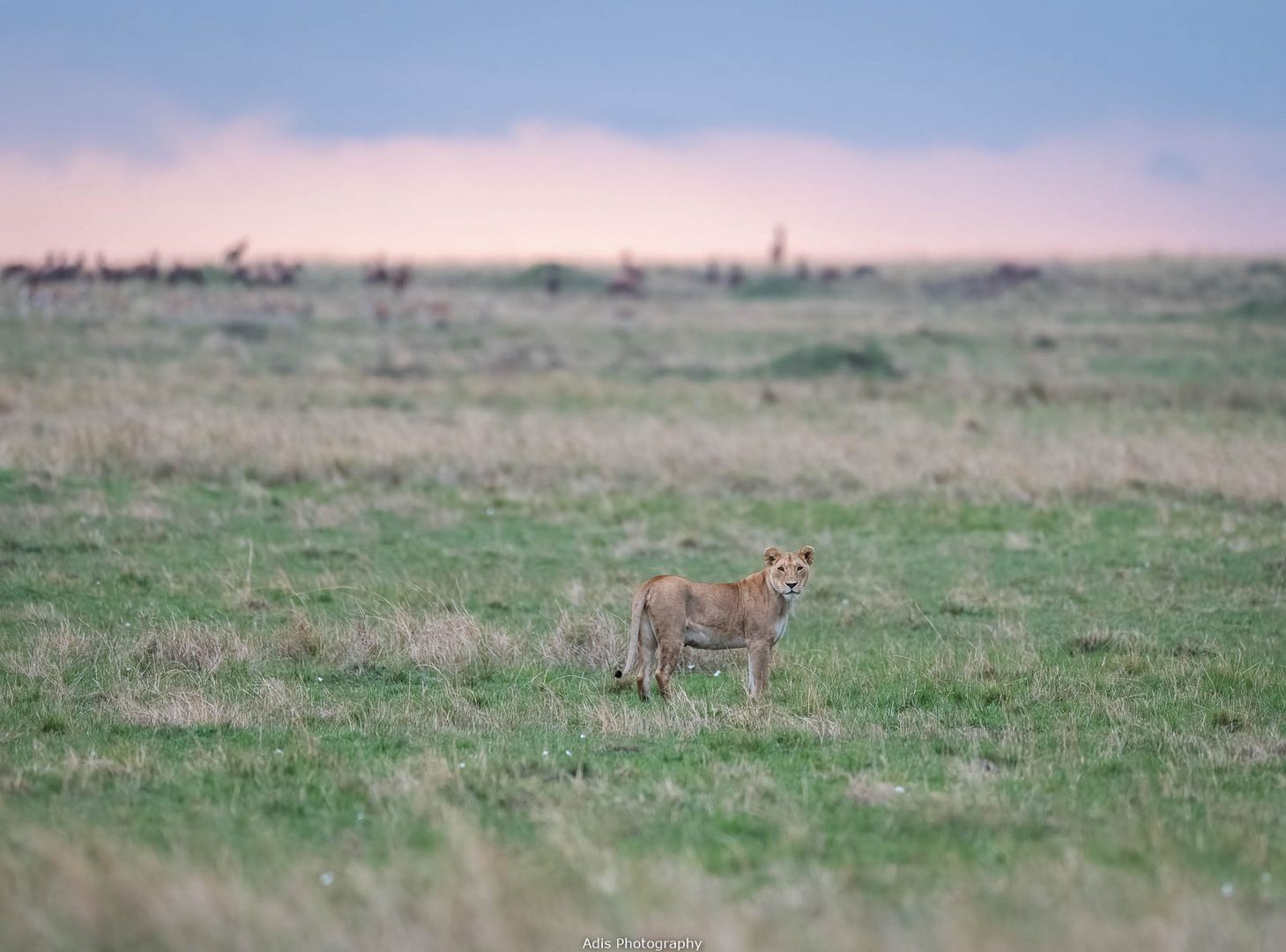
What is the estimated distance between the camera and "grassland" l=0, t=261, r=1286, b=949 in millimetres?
6289

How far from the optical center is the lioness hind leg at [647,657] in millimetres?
11008

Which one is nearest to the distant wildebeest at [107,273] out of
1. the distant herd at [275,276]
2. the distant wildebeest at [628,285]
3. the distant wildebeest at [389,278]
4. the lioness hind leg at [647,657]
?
the distant herd at [275,276]

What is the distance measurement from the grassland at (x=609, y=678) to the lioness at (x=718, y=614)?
17.3 inches

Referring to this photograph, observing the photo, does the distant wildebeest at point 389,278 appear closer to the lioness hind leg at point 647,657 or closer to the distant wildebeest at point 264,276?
the distant wildebeest at point 264,276

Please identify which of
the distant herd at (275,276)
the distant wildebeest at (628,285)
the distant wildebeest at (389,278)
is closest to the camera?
the distant herd at (275,276)

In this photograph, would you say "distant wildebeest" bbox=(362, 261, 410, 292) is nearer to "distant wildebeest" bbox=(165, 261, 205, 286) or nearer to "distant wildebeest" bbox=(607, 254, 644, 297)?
"distant wildebeest" bbox=(165, 261, 205, 286)

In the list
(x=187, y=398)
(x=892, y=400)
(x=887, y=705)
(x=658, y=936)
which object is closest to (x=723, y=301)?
(x=892, y=400)

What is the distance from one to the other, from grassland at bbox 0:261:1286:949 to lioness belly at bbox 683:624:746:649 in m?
0.47

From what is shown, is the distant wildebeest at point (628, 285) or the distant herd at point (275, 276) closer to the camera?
the distant herd at point (275, 276)

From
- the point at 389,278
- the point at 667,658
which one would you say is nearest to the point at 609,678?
the point at 667,658

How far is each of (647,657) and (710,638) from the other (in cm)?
53

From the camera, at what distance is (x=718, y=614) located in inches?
429

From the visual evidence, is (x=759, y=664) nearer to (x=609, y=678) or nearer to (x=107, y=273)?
(x=609, y=678)

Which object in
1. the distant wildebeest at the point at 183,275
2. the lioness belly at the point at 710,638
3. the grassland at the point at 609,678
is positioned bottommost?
the grassland at the point at 609,678
